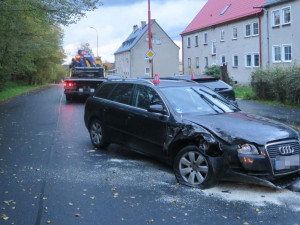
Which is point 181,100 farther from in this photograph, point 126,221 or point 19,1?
point 19,1

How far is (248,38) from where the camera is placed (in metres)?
34.8

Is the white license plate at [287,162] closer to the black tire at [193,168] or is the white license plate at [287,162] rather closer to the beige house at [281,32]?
the black tire at [193,168]

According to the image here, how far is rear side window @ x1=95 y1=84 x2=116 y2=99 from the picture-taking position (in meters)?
8.84

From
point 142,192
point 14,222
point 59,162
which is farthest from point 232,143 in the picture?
point 59,162

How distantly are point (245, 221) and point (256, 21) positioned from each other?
3115 centimetres

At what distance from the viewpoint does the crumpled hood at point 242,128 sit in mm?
5594

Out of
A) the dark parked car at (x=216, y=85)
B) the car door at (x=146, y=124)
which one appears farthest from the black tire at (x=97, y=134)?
the dark parked car at (x=216, y=85)

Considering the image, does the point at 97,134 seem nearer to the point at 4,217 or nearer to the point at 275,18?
the point at 4,217

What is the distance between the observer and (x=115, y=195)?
5.62 meters

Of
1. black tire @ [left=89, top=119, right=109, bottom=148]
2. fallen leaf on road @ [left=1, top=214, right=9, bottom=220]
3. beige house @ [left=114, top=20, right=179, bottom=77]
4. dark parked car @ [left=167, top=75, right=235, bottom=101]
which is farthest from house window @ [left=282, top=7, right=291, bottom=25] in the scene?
beige house @ [left=114, top=20, right=179, bottom=77]

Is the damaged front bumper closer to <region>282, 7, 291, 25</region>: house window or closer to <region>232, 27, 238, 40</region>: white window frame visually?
<region>282, 7, 291, 25</region>: house window

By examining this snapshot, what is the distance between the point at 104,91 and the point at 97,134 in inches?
38.3

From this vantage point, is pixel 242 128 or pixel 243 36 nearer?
pixel 242 128

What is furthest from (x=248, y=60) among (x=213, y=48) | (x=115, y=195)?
(x=115, y=195)
